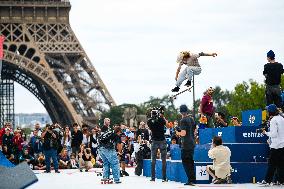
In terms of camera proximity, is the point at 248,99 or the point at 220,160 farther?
the point at 248,99

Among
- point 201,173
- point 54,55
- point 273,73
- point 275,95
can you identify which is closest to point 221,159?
point 201,173

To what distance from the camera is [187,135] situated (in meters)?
18.2

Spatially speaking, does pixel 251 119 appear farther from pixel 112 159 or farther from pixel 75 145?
pixel 75 145

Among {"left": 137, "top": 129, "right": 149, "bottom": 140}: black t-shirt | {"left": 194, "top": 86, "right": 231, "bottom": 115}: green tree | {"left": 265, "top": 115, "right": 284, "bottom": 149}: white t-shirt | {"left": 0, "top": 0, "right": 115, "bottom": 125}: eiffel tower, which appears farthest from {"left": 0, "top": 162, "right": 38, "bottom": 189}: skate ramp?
{"left": 194, "top": 86, "right": 231, "bottom": 115}: green tree

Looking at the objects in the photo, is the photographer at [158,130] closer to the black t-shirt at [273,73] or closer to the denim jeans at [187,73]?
the denim jeans at [187,73]

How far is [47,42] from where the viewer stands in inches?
2203

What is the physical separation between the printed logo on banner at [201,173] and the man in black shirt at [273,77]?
252cm

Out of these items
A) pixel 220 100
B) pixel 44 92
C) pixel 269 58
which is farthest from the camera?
pixel 220 100

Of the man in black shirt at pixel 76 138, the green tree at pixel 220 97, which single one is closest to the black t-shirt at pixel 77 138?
the man in black shirt at pixel 76 138

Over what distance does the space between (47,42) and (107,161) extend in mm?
36641

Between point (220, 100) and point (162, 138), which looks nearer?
point (162, 138)

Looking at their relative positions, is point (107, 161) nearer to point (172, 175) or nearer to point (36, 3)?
point (172, 175)

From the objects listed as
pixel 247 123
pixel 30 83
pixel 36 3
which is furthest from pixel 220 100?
pixel 247 123

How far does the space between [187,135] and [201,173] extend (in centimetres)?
139
